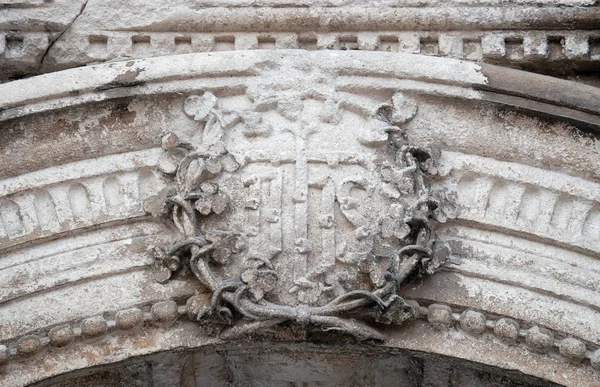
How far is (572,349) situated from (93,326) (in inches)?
52.6

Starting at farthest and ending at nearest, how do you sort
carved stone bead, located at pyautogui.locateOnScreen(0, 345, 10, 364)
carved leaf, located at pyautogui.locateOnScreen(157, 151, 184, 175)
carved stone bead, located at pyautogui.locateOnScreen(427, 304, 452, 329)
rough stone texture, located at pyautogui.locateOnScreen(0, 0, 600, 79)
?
1. rough stone texture, located at pyautogui.locateOnScreen(0, 0, 600, 79)
2. carved leaf, located at pyautogui.locateOnScreen(157, 151, 184, 175)
3. carved stone bead, located at pyautogui.locateOnScreen(427, 304, 452, 329)
4. carved stone bead, located at pyautogui.locateOnScreen(0, 345, 10, 364)

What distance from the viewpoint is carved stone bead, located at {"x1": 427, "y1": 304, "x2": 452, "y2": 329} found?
3.36 meters

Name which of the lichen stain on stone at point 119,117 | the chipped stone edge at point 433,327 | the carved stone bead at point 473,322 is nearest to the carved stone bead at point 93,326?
the chipped stone edge at point 433,327

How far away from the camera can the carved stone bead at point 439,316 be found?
3.36m

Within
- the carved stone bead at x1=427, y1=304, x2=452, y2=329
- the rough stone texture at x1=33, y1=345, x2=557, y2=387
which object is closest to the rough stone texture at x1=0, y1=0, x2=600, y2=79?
the carved stone bead at x1=427, y1=304, x2=452, y2=329

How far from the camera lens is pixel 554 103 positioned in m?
3.53

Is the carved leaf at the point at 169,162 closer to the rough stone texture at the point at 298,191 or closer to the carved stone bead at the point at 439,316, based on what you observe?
the rough stone texture at the point at 298,191

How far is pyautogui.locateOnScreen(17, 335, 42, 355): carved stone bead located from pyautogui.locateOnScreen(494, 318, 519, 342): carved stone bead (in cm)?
128

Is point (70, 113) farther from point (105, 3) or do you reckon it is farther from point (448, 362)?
point (448, 362)

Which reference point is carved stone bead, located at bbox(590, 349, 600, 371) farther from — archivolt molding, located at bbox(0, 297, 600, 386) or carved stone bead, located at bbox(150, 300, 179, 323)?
carved stone bead, located at bbox(150, 300, 179, 323)

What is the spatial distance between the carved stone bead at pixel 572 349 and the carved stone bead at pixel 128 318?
1183 mm

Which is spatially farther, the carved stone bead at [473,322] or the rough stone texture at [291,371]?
the rough stone texture at [291,371]

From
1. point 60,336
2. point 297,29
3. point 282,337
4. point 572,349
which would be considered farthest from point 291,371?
point 297,29

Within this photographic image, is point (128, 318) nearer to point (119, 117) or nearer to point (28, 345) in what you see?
point (28, 345)
